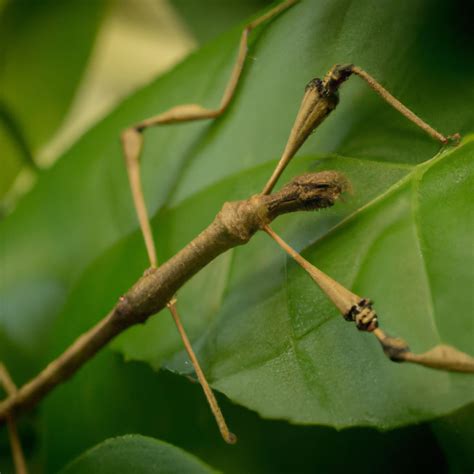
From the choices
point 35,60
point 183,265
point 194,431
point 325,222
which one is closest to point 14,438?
point 194,431

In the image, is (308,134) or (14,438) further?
(14,438)

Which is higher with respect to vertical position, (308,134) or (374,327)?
(308,134)

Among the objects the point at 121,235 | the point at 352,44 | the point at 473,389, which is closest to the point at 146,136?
the point at 121,235

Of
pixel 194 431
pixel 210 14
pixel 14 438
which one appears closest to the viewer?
pixel 194 431

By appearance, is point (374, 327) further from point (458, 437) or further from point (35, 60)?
point (35, 60)

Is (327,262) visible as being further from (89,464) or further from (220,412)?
(89,464)

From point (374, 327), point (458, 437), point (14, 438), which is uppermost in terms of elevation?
point (14, 438)

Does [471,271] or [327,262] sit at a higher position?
[327,262]
